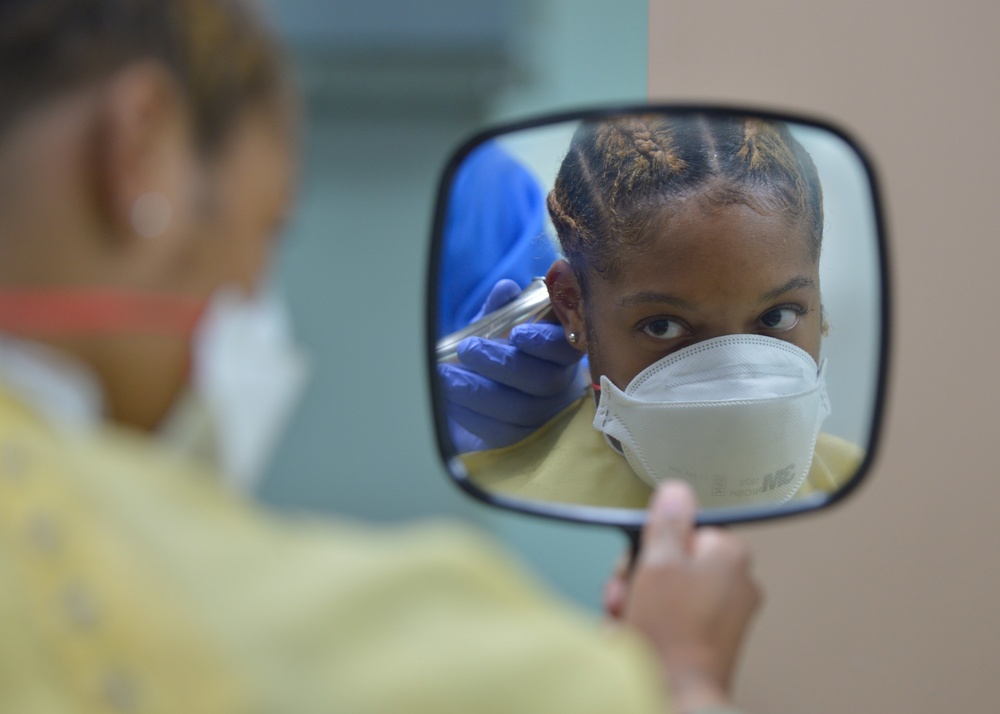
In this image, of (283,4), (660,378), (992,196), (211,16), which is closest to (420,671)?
(211,16)

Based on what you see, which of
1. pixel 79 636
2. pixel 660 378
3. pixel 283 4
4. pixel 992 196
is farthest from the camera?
pixel 283 4

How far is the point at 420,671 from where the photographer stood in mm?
383

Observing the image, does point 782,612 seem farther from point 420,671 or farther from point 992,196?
point 420,671

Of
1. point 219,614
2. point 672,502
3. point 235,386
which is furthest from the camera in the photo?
point 672,502

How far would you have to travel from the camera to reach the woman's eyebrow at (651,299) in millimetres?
786

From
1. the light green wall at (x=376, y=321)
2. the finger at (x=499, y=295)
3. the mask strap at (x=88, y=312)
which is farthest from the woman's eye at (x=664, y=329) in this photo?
the light green wall at (x=376, y=321)

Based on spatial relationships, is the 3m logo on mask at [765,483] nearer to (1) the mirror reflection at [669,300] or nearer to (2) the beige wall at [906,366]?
(1) the mirror reflection at [669,300]

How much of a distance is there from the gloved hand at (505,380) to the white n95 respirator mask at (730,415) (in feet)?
0.15

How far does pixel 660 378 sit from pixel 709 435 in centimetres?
6

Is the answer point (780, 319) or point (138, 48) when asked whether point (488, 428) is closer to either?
point (780, 319)

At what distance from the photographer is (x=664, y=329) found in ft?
2.59

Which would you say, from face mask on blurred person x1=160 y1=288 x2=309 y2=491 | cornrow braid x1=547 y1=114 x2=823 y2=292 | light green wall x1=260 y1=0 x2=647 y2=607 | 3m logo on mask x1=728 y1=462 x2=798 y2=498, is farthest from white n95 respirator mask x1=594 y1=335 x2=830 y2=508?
light green wall x1=260 y1=0 x2=647 y2=607

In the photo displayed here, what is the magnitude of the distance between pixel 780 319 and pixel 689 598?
0.30 meters

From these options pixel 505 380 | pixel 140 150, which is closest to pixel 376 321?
pixel 505 380
